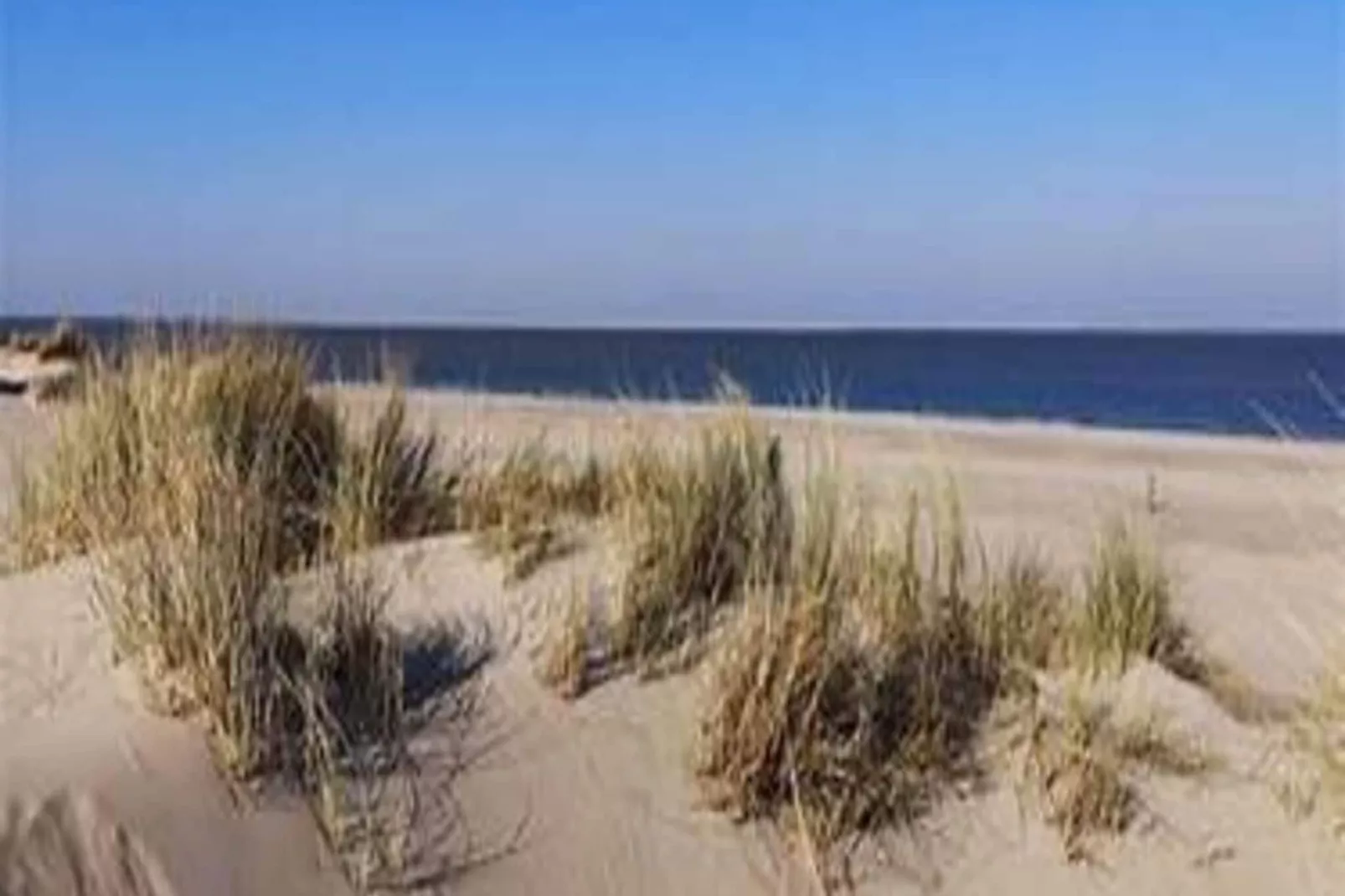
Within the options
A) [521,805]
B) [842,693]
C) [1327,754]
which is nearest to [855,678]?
[842,693]

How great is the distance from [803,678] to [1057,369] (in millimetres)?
69672

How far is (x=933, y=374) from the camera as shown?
208ft

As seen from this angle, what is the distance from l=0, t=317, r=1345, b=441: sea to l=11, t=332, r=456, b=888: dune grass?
78cm

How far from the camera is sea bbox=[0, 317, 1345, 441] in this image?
1027 inches

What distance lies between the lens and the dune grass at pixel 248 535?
6.24m

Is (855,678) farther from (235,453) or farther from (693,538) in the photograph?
(235,453)

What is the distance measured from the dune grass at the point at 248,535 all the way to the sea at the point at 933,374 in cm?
78

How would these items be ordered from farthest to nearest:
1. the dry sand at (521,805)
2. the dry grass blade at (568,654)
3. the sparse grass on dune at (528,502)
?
the sparse grass on dune at (528,502) → the dry grass blade at (568,654) → the dry sand at (521,805)

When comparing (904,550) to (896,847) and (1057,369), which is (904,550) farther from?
(1057,369)

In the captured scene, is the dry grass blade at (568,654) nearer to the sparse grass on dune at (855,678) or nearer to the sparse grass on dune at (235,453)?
the sparse grass on dune at (855,678)

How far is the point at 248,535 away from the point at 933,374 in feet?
188

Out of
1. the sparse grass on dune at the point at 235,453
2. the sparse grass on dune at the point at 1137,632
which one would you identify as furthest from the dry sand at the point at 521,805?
the sparse grass on dune at the point at 235,453

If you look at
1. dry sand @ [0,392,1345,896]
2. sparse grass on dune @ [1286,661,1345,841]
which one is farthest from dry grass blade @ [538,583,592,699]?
sparse grass on dune @ [1286,661,1345,841]

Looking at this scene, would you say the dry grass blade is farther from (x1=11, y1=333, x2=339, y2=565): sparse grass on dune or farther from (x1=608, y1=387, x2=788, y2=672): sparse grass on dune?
(x1=11, y1=333, x2=339, y2=565): sparse grass on dune
